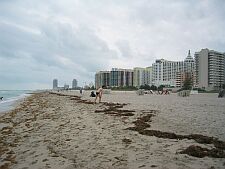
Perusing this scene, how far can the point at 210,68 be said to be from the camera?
141500mm

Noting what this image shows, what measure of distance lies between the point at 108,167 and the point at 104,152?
1245 millimetres

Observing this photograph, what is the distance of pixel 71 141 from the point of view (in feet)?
29.3

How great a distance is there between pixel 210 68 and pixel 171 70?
105 feet

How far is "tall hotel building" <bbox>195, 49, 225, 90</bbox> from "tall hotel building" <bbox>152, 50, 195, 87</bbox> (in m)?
11.8

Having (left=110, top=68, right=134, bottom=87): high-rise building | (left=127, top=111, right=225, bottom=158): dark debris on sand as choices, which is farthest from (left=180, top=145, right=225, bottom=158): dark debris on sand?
(left=110, top=68, right=134, bottom=87): high-rise building

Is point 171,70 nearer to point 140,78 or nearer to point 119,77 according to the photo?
point 140,78

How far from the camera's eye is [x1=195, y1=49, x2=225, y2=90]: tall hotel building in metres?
142

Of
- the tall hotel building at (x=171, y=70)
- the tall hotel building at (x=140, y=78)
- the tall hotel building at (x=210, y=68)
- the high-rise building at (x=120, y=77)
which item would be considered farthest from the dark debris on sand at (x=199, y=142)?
the tall hotel building at (x=140, y=78)

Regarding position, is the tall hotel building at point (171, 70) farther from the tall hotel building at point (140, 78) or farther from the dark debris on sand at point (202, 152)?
the dark debris on sand at point (202, 152)

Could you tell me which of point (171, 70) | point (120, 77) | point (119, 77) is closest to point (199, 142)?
point (171, 70)

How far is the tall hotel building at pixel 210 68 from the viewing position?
464 ft

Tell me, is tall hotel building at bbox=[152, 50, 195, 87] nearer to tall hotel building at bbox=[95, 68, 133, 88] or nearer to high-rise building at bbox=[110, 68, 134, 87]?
tall hotel building at bbox=[95, 68, 133, 88]

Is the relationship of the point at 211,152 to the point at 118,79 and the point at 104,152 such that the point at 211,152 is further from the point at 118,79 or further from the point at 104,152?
the point at 118,79

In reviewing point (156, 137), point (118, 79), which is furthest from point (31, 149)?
point (118, 79)
